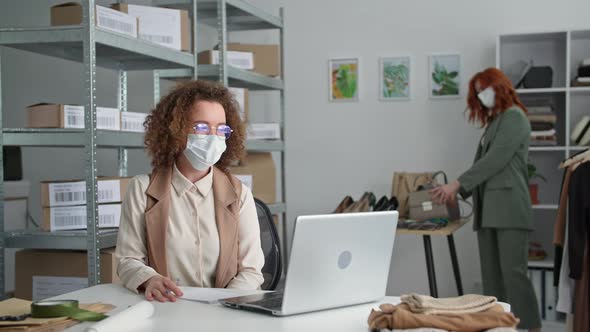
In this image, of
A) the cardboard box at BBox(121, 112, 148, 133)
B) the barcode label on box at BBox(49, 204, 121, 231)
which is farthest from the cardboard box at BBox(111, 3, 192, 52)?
the barcode label on box at BBox(49, 204, 121, 231)

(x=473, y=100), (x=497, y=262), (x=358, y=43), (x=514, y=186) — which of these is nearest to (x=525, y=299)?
(x=497, y=262)

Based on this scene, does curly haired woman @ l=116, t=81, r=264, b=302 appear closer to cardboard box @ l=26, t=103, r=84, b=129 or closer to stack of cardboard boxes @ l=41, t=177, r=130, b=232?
cardboard box @ l=26, t=103, r=84, b=129

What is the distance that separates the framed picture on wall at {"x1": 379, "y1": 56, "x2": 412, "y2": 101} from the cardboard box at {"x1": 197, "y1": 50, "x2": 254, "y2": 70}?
1.07m

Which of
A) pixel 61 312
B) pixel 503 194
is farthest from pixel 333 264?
pixel 503 194

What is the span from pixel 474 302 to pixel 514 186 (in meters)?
2.54

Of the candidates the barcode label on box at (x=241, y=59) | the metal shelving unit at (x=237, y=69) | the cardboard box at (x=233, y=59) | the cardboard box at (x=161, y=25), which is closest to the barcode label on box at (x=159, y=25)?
the cardboard box at (x=161, y=25)

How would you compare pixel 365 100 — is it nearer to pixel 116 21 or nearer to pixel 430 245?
pixel 430 245

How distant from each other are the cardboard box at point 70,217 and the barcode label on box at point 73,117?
1.14 ft

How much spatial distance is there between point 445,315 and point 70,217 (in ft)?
6.43

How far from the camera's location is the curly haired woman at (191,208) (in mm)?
2035

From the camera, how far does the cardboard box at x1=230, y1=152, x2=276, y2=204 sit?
432cm

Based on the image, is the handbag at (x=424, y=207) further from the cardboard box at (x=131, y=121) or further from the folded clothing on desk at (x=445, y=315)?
the folded clothing on desk at (x=445, y=315)

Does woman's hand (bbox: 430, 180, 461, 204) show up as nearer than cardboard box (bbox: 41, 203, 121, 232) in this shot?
No

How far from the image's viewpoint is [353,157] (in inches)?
201
